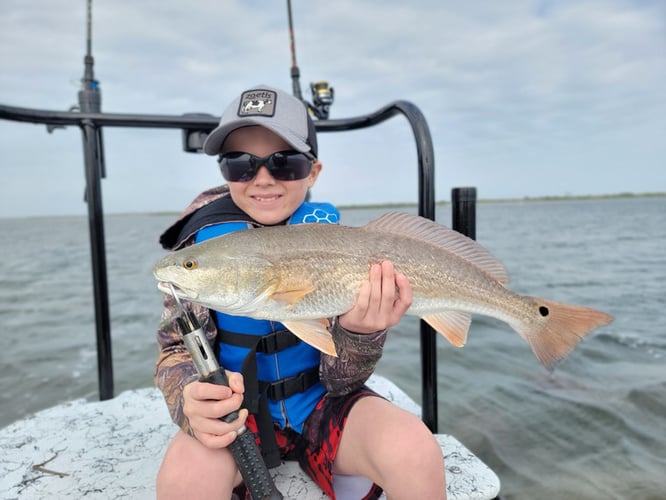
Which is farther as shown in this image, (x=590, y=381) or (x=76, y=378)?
(x=76, y=378)

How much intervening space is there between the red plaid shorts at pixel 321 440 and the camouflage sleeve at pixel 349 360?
68 millimetres

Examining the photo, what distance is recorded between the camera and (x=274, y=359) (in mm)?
2250

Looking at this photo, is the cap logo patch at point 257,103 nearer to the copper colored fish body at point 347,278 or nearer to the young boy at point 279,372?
the young boy at point 279,372

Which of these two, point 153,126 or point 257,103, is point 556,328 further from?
point 153,126

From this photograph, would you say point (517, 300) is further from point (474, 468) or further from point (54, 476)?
point (54, 476)

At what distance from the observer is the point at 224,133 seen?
2156 millimetres

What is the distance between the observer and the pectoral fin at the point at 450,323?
6.94 feet

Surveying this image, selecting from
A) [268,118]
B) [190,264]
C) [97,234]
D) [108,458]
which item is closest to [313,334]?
[190,264]

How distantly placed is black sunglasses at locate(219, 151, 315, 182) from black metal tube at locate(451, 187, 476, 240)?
2.71 ft

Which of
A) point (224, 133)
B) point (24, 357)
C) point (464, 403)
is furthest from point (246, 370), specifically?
point (24, 357)

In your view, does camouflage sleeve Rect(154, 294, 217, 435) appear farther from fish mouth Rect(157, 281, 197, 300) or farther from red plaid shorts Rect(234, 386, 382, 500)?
red plaid shorts Rect(234, 386, 382, 500)

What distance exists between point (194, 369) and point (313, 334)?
533 millimetres

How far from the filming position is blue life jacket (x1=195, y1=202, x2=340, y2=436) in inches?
87.7

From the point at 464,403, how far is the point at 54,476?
4.51 m
